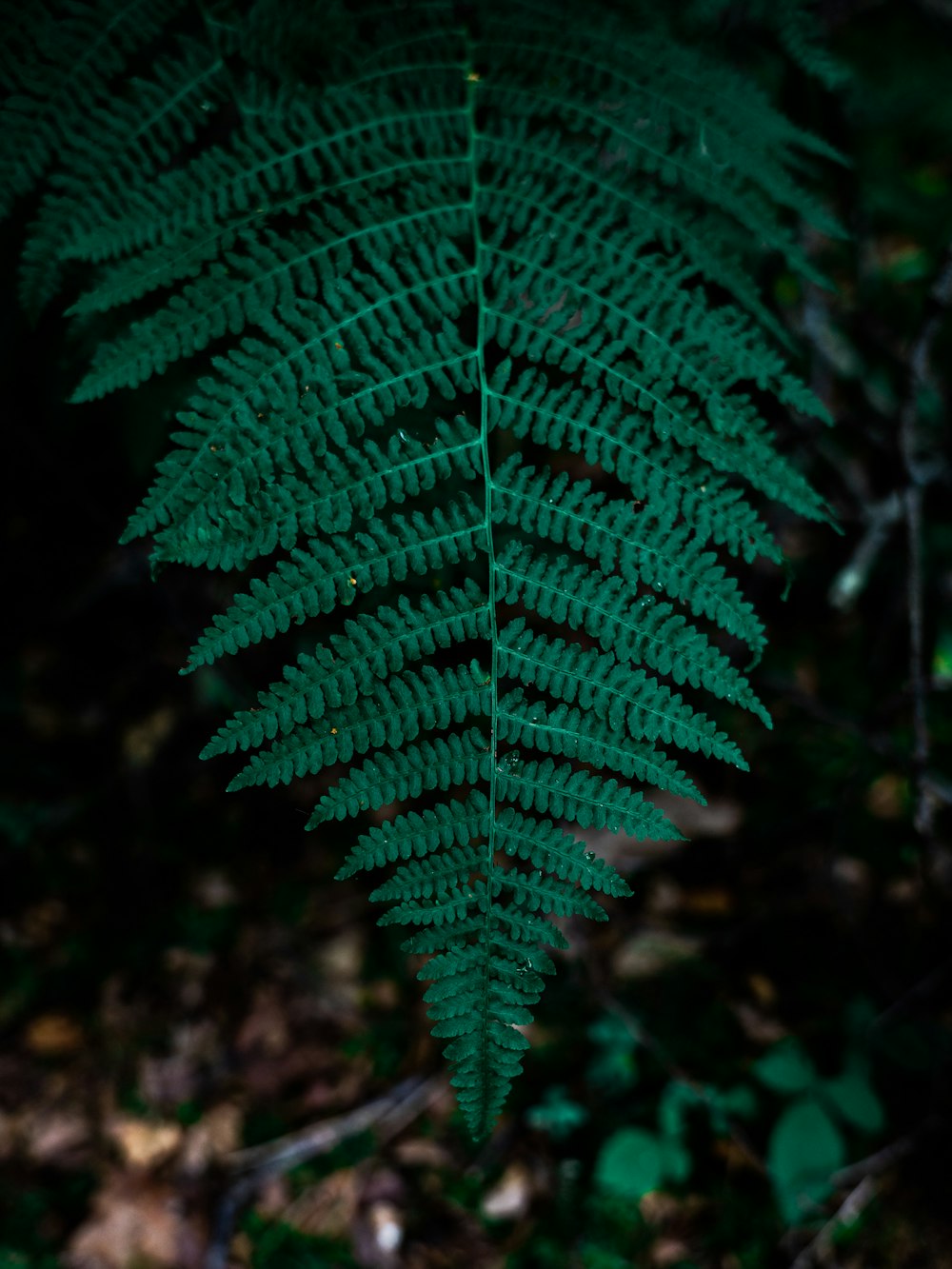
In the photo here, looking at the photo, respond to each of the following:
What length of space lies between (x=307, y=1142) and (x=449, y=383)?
2595 millimetres

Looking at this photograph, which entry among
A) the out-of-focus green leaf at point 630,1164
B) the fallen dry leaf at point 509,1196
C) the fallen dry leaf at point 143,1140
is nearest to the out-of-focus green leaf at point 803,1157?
the out-of-focus green leaf at point 630,1164

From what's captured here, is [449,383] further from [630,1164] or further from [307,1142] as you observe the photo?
[307,1142]

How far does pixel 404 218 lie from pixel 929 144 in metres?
3.02

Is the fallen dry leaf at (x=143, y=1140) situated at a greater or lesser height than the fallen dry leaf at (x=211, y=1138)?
lesser

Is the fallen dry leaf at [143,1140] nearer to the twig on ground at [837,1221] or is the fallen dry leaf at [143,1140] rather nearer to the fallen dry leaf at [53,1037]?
the fallen dry leaf at [53,1037]

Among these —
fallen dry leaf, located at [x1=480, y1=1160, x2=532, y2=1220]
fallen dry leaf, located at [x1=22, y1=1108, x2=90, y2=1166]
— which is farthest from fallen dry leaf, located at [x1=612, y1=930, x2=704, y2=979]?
fallen dry leaf, located at [x1=22, y1=1108, x2=90, y2=1166]

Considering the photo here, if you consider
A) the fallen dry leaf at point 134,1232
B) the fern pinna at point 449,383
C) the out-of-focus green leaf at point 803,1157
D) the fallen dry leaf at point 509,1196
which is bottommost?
the fallen dry leaf at point 134,1232

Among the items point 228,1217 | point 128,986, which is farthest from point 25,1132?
point 228,1217

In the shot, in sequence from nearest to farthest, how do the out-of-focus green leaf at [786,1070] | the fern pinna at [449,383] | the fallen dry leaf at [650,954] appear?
the fern pinna at [449,383] → the out-of-focus green leaf at [786,1070] → the fallen dry leaf at [650,954]

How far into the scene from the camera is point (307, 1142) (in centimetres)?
286

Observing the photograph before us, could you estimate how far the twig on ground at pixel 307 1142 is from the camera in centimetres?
278

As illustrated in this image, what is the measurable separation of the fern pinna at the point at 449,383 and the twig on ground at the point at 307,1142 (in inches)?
72.3

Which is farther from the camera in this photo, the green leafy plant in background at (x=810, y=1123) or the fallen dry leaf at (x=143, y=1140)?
the fallen dry leaf at (x=143, y=1140)

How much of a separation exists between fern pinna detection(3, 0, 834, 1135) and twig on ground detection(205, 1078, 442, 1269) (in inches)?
72.3
